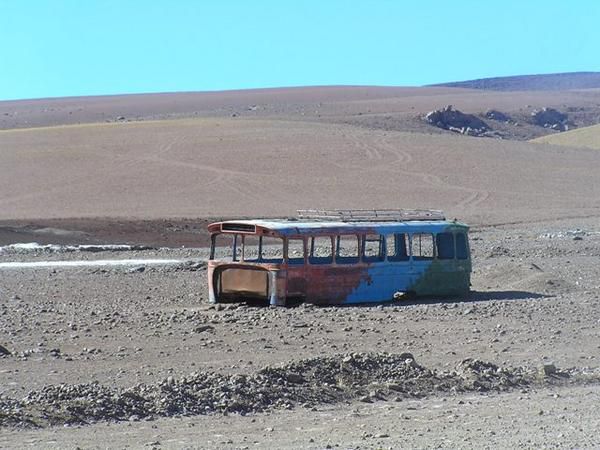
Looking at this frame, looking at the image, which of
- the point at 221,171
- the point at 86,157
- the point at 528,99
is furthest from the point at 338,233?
the point at 528,99

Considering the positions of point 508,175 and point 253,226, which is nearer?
point 253,226

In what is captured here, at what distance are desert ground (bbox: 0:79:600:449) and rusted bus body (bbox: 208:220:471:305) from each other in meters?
0.48

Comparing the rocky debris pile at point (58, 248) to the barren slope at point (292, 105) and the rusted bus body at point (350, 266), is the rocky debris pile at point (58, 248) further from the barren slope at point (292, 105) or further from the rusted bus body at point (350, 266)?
the barren slope at point (292, 105)

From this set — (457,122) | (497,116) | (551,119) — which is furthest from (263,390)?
(551,119)

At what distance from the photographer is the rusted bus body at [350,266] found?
64.0 feet

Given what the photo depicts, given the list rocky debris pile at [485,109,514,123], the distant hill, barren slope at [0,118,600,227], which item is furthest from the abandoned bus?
rocky debris pile at [485,109,514,123]

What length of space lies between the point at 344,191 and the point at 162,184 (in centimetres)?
858

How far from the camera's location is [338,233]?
20.1 meters

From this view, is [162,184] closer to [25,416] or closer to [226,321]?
[226,321]

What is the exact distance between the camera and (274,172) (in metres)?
60.1

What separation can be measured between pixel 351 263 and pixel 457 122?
67.6 meters

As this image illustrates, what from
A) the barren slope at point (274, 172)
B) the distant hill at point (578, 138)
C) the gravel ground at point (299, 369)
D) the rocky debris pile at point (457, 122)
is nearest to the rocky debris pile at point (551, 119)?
the distant hill at point (578, 138)

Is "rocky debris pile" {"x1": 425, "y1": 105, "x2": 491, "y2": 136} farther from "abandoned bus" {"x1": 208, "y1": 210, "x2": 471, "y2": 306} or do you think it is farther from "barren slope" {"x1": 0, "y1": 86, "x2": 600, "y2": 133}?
"abandoned bus" {"x1": 208, "y1": 210, "x2": 471, "y2": 306}

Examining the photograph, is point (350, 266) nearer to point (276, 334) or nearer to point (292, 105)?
point (276, 334)
